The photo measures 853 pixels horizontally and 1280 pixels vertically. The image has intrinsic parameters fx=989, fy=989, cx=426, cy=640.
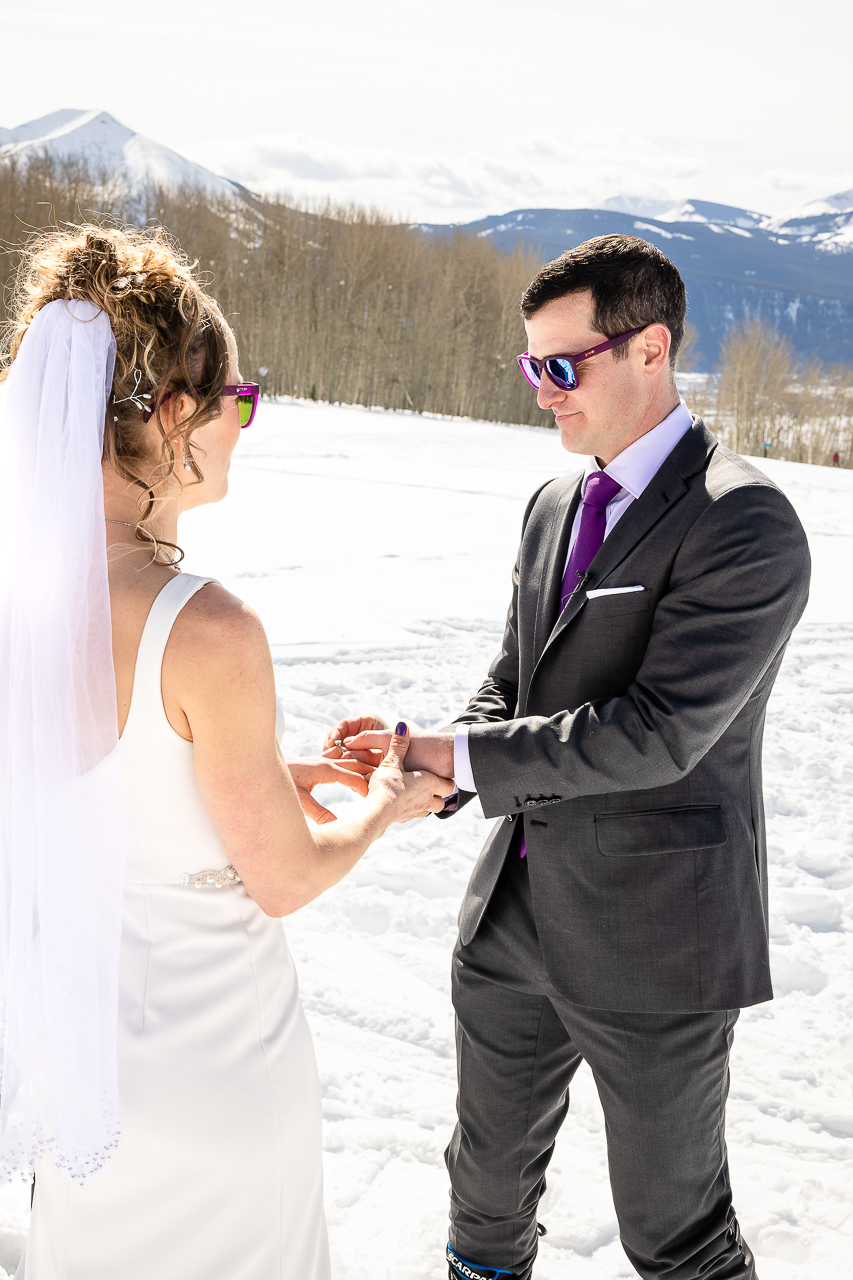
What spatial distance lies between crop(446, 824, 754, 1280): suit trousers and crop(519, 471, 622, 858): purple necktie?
1.12 ft

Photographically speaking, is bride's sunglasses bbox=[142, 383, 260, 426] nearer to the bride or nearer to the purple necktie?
the bride

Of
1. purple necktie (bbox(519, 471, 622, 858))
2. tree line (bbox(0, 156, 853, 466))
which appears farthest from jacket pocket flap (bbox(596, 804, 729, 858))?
tree line (bbox(0, 156, 853, 466))

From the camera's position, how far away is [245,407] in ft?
5.87

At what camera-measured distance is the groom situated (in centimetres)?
197

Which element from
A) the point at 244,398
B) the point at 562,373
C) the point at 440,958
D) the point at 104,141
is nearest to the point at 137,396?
the point at 244,398

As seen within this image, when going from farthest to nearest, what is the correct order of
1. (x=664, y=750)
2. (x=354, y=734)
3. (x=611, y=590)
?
(x=354, y=734)
(x=611, y=590)
(x=664, y=750)

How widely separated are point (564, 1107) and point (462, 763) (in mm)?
952

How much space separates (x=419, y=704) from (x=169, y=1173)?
481cm

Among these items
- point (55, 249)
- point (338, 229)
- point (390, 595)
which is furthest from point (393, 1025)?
point (338, 229)

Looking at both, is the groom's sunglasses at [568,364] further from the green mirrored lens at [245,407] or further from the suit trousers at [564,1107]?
the suit trousers at [564,1107]

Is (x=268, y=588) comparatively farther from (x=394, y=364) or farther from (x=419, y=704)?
(x=394, y=364)

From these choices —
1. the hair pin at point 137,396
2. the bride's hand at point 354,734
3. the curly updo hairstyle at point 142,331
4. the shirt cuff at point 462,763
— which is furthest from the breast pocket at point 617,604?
the hair pin at point 137,396

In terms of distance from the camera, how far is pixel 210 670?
1505 mm

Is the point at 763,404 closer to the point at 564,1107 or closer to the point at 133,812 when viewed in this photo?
the point at 564,1107
